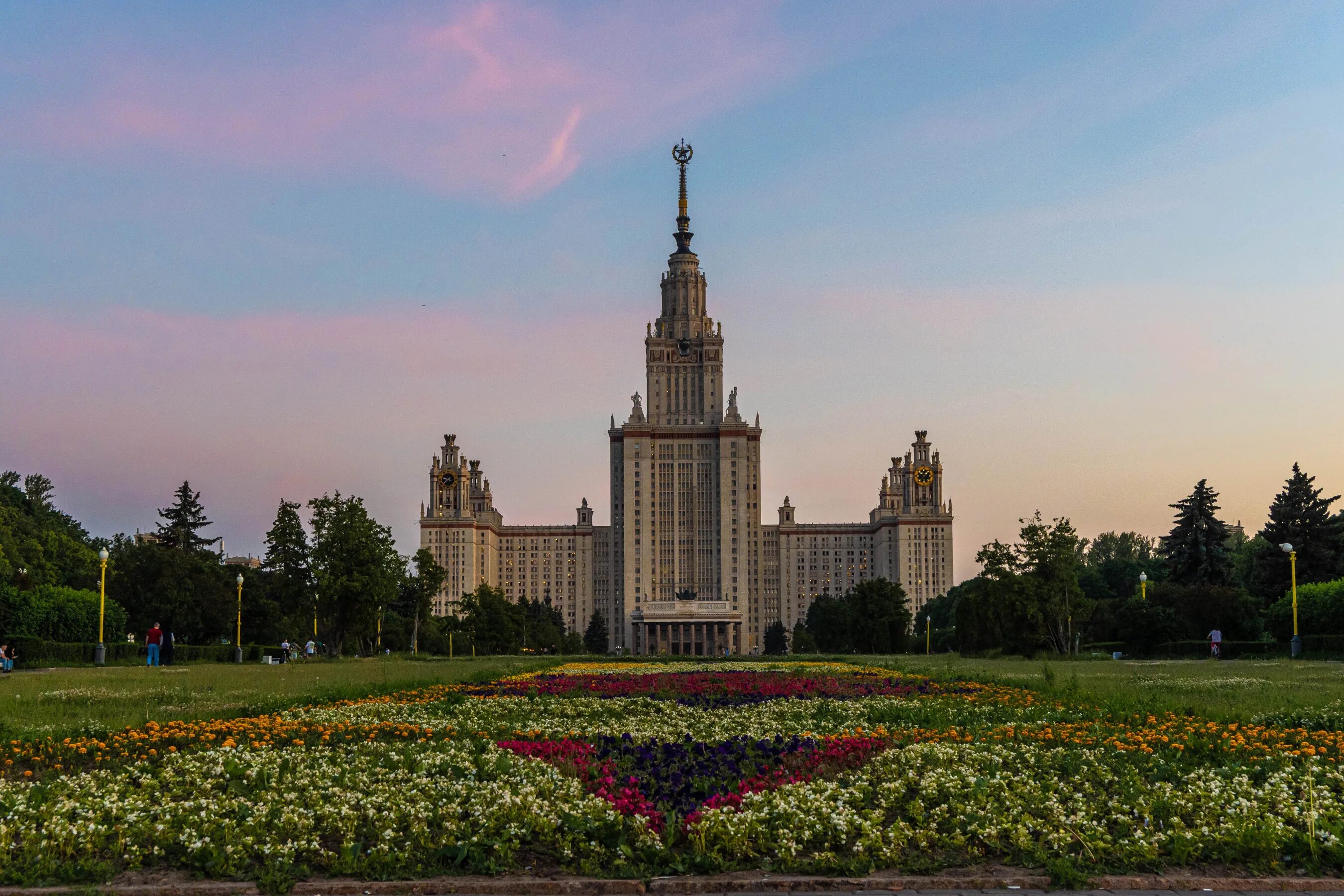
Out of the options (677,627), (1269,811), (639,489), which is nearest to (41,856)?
(1269,811)

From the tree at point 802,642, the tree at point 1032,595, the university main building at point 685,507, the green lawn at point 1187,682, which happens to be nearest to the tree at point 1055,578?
the tree at point 1032,595

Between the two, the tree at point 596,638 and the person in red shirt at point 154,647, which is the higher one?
the person in red shirt at point 154,647

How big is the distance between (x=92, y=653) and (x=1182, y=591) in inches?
2122

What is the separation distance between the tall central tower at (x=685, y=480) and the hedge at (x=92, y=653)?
124879mm

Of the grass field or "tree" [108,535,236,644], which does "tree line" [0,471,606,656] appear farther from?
the grass field

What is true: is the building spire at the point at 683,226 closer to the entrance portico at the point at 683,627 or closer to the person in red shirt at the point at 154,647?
the entrance portico at the point at 683,627

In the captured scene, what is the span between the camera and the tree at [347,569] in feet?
190

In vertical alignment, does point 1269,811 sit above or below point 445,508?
below

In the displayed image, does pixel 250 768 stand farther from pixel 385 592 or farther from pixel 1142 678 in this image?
pixel 385 592

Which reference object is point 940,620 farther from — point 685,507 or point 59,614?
point 59,614

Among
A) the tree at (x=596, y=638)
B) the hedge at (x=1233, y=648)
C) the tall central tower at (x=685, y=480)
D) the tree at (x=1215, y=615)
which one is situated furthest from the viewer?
the tall central tower at (x=685, y=480)

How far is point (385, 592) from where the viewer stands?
58906 millimetres

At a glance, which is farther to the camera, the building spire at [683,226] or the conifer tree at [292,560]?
the building spire at [683,226]

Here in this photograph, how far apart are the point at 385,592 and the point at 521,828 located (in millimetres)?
51748
